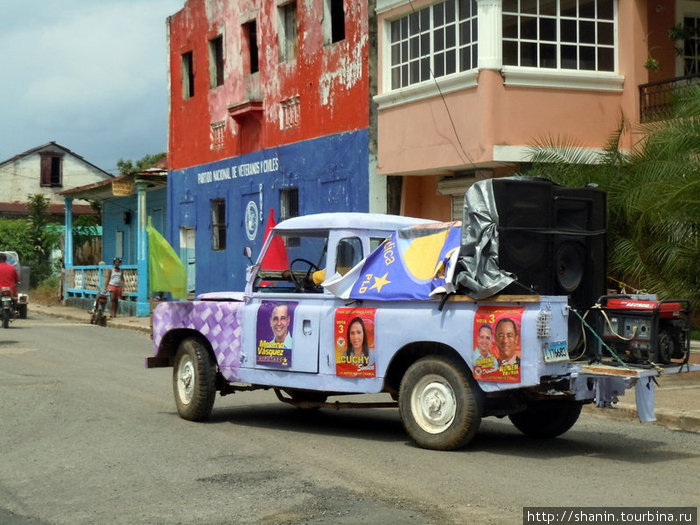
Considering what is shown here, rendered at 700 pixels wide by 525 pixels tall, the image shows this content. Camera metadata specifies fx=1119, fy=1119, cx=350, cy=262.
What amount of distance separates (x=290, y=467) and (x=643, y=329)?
2.97 metres

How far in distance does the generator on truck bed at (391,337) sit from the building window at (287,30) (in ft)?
47.9

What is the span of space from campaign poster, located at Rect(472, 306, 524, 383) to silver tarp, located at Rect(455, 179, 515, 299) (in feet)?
0.61

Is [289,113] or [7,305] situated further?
[7,305]

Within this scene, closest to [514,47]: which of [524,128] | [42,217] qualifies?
[524,128]

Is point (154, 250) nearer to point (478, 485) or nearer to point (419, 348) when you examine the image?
point (419, 348)

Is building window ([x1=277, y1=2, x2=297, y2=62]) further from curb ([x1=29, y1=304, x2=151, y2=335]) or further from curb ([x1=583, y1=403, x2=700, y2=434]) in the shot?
curb ([x1=583, y1=403, x2=700, y2=434])

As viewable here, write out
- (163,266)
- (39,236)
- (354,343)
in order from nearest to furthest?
(354,343)
(163,266)
(39,236)

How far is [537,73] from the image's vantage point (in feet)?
60.8

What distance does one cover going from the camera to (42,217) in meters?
49.0

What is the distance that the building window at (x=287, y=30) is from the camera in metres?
25.5

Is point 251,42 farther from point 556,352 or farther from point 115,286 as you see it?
point 556,352

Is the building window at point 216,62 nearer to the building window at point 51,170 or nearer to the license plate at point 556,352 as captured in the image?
the license plate at point 556,352

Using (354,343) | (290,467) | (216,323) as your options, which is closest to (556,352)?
(354,343)

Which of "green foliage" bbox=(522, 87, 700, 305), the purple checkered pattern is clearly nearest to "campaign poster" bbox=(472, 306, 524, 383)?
the purple checkered pattern
